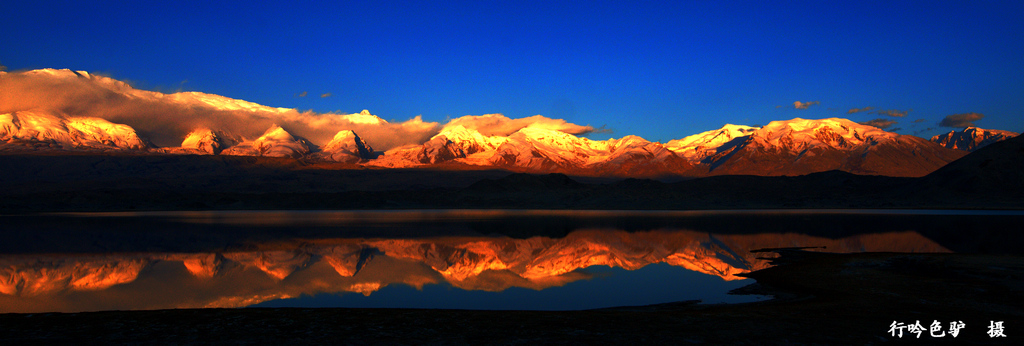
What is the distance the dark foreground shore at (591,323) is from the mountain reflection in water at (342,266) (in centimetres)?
512

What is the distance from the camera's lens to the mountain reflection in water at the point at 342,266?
24141 mm

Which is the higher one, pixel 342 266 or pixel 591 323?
pixel 591 323

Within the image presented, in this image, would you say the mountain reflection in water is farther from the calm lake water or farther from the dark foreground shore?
the dark foreground shore

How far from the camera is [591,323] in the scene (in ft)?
53.7

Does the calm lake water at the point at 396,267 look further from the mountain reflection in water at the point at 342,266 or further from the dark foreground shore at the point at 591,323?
the dark foreground shore at the point at 591,323

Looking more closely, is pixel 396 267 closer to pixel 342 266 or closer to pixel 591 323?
pixel 342 266

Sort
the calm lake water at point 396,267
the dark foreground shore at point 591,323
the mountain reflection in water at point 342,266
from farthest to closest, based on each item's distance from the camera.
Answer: the mountain reflection in water at point 342,266
the calm lake water at point 396,267
the dark foreground shore at point 591,323

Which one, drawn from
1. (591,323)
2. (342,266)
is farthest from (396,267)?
(591,323)

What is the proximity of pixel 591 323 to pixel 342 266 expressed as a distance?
65.4 ft

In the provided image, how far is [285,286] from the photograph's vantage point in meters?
26.2

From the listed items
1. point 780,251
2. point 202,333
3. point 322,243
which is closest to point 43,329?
point 202,333

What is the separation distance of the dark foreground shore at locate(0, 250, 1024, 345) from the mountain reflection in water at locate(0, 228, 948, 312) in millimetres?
5120

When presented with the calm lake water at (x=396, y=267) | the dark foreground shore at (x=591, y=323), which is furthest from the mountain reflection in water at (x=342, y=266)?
the dark foreground shore at (x=591, y=323)

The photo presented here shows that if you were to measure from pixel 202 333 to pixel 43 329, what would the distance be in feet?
13.7
